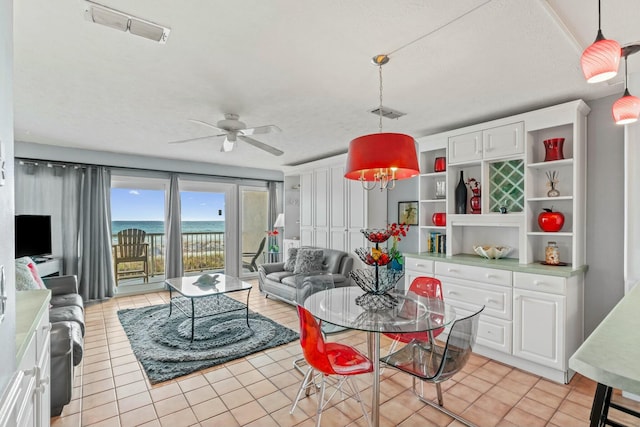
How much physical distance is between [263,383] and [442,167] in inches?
120

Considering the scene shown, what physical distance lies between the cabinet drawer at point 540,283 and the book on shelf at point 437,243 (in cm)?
96

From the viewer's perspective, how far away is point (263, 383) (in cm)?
266

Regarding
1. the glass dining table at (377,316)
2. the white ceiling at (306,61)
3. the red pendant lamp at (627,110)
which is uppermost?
the white ceiling at (306,61)

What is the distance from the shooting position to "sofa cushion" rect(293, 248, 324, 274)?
16.3 ft

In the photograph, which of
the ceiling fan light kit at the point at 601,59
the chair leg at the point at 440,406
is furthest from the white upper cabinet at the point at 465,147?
the chair leg at the point at 440,406

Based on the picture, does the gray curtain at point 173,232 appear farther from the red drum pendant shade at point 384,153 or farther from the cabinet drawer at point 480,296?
the red drum pendant shade at point 384,153

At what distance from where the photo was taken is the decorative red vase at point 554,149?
2961 mm

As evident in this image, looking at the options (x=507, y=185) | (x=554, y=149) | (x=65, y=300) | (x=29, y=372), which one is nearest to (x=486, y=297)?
(x=507, y=185)

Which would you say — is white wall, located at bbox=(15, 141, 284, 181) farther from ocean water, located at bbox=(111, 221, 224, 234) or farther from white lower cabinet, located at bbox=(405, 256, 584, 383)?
white lower cabinet, located at bbox=(405, 256, 584, 383)

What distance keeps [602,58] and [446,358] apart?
1711mm

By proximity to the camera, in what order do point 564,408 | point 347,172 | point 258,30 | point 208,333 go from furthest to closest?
point 208,333
point 564,408
point 347,172
point 258,30

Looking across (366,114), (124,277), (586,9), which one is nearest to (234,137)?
(366,114)

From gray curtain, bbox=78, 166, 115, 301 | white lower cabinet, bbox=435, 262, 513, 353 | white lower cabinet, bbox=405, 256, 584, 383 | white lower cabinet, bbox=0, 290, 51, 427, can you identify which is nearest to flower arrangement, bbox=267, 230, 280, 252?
gray curtain, bbox=78, 166, 115, 301

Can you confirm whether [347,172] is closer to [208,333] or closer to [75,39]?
[75,39]
